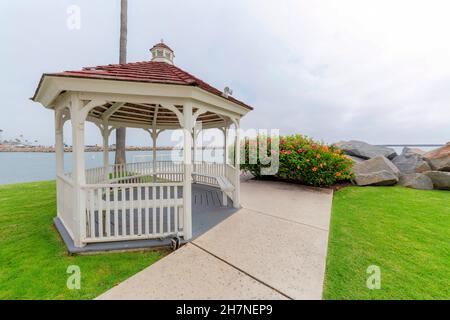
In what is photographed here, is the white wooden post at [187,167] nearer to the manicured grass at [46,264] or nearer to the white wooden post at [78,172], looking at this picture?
the manicured grass at [46,264]

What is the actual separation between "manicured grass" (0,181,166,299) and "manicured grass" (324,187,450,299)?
8.78 feet

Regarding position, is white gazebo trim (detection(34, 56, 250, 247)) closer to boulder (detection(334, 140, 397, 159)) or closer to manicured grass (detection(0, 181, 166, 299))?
manicured grass (detection(0, 181, 166, 299))

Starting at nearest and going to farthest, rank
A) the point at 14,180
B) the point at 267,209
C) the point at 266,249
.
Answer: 1. the point at 266,249
2. the point at 267,209
3. the point at 14,180

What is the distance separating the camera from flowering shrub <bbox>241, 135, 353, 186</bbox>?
6.99 metres

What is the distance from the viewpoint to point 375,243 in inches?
126

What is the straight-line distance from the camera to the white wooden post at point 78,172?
2.85m

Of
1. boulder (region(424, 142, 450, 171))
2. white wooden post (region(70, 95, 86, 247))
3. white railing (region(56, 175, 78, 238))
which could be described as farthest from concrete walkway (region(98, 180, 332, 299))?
boulder (region(424, 142, 450, 171))

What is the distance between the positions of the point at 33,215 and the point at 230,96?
5.72 meters

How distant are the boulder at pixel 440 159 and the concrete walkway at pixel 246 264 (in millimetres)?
7407

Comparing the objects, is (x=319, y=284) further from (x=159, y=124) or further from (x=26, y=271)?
(x=159, y=124)

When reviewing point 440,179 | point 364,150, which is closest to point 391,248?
point 440,179

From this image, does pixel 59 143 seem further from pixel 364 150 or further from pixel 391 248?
pixel 364 150

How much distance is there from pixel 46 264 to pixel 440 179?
1181 cm
